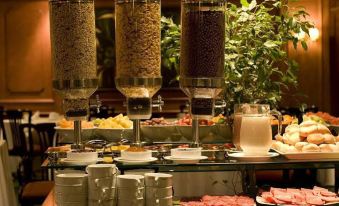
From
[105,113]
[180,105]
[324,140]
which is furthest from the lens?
[180,105]

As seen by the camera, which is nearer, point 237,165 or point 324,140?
point 237,165

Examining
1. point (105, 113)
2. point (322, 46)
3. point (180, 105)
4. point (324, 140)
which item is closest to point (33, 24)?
point (180, 105)

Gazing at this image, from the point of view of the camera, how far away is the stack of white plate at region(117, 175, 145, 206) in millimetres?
1755

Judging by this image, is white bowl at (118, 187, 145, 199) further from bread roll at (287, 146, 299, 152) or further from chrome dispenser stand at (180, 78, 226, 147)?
bread roll at (287, 146, 299, 152)

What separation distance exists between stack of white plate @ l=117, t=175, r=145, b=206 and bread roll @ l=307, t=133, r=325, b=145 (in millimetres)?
735

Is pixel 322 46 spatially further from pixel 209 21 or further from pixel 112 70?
pixel 209 21

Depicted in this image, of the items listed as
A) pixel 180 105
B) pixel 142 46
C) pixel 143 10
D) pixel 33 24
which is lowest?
pixel 180 105

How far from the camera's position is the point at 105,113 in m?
7.00

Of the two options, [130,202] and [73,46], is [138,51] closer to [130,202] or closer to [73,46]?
[73,46]

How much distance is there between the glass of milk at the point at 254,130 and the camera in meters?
A: 2.04

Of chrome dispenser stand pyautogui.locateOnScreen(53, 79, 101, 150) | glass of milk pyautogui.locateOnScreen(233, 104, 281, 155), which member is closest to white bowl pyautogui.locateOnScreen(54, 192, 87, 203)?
chrome dispenser stand pyautogui.locateOnScreen(53, 79, 101, 150)

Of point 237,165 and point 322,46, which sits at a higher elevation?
point 322,46

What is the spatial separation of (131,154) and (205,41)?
0.43 m

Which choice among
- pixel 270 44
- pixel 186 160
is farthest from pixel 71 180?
pixel 270 44
